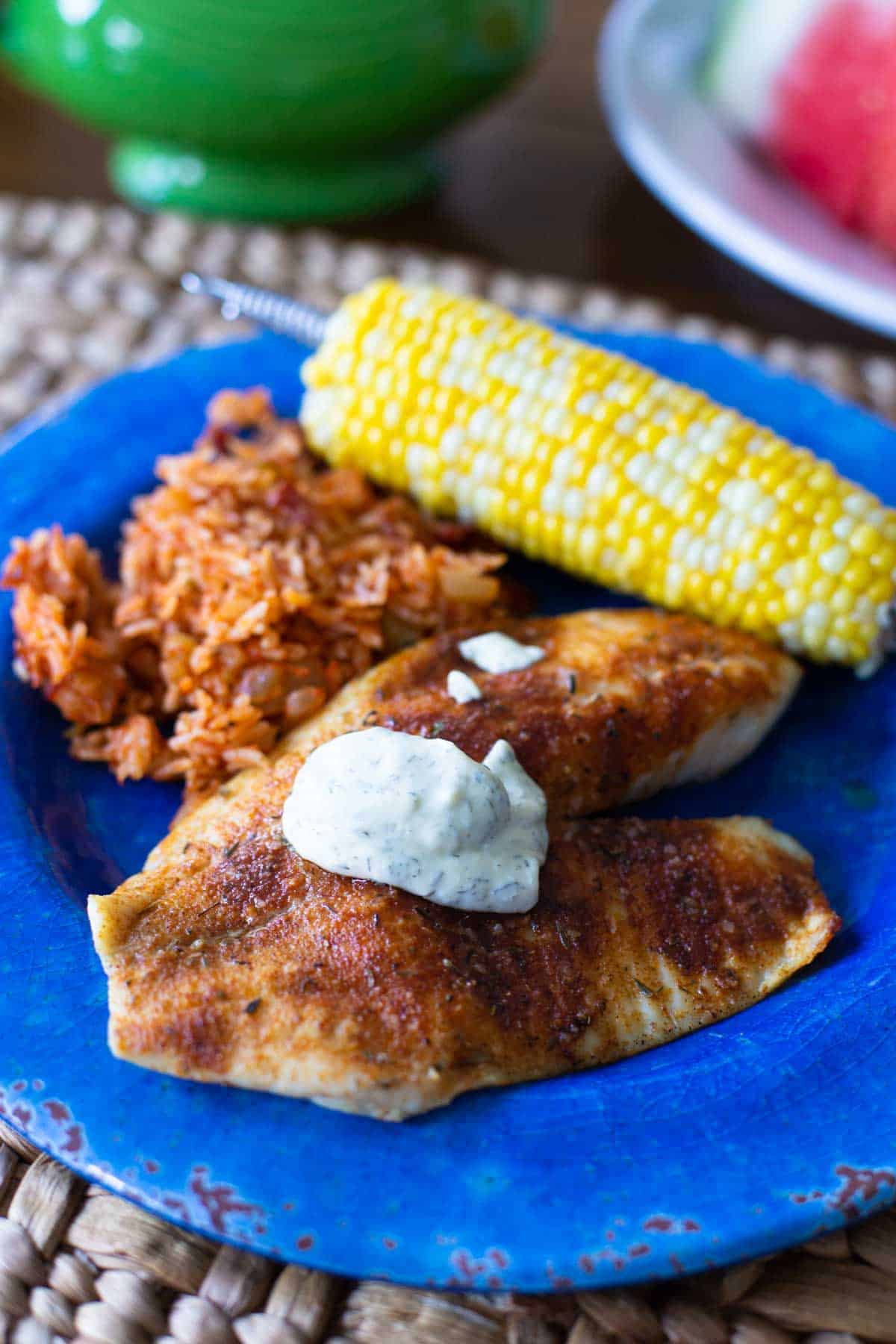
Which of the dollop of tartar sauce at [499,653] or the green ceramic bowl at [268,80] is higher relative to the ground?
the green ceramic bowl at [268,80]

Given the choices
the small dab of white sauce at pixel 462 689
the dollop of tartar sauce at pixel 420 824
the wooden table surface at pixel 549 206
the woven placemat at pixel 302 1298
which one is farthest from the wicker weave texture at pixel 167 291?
the woven placemat at pixel 302 1298

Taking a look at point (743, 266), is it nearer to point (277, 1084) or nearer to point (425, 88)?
point (425, 88)

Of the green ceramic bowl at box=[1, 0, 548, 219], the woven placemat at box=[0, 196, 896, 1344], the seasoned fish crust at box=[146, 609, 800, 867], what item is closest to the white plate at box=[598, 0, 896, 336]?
the green ceramic bowl at box=[1, 0, 548, 219]

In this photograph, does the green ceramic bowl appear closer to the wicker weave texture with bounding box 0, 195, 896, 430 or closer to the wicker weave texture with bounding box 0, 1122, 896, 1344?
the wicker weave texture with bounding box 0, 195, 896, 430

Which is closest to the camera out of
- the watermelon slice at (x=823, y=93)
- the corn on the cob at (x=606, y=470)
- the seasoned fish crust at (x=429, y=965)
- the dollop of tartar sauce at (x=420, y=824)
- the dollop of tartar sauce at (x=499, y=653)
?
the seasoned fish crust at (x=429, y=965)

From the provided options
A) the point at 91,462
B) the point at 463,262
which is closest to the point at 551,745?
the point at 91,462

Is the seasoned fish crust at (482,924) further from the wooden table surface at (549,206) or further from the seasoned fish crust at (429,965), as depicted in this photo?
the wooden table surface at (549,206)
